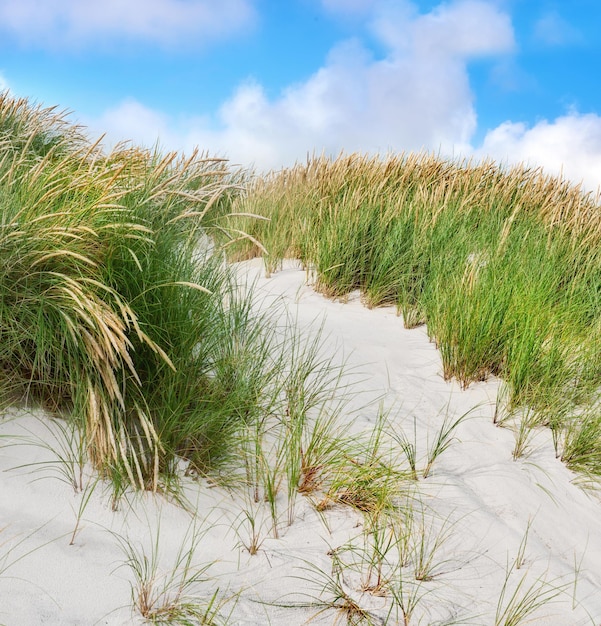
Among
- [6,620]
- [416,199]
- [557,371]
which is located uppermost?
[416,199]

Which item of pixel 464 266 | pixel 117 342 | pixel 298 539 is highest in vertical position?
pixel 464 266

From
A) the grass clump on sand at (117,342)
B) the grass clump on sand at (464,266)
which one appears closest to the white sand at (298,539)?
the grass clump on sand at (117,342)

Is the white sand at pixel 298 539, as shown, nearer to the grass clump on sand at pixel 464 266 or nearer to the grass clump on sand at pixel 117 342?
the grass clump on sand at pixel 117 342

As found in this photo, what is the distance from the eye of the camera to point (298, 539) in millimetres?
2133

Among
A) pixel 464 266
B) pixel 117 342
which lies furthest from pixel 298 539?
pixel 464 266

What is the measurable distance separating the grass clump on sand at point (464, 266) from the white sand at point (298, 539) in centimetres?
49

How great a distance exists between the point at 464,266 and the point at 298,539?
2.82 metres

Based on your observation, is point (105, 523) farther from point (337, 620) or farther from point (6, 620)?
point (337, 620)

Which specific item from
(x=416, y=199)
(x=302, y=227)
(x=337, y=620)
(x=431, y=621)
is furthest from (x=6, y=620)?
(x=416, y=199)

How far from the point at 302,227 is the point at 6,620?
4.26 m

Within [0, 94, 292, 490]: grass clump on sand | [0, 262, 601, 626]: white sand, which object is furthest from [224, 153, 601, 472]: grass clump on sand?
[0, 94, 292, 490]: grass clump on sand

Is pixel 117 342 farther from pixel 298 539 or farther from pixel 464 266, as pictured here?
pixel 464 266

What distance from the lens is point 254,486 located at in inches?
92.1

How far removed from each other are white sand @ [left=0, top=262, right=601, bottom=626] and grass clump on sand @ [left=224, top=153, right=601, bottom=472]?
0.49 m
